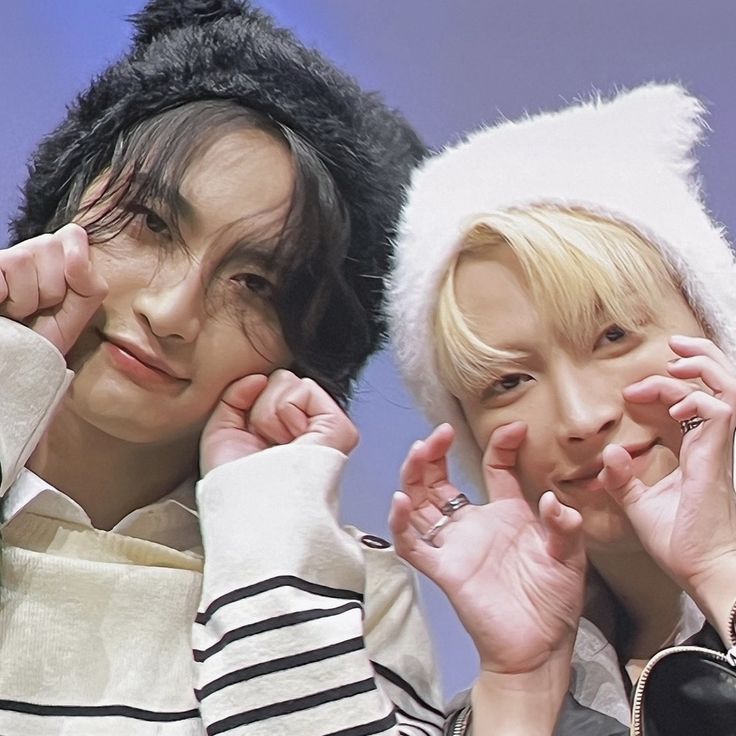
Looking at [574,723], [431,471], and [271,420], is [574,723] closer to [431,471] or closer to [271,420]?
[431,471]

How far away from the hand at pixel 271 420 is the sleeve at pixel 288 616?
0.03 meters

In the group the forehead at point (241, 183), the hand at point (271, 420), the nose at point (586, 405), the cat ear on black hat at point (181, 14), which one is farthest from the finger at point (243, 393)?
the cat ear on black hat at point (181, 14)

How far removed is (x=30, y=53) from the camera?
1.04 m

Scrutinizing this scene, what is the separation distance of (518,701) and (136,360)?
13.9 inches

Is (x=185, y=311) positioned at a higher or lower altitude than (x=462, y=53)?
lower

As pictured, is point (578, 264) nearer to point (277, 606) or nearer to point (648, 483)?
point (648, 483)

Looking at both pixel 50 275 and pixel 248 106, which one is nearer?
pixel 50 275

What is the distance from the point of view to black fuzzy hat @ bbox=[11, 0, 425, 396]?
880mm

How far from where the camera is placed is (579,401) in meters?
0.80

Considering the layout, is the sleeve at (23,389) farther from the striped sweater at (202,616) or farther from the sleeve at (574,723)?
the sleeve at (574,723)

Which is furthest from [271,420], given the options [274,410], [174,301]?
[174,301]

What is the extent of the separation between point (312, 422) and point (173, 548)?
14cm

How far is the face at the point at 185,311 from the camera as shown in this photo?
31.3 inches

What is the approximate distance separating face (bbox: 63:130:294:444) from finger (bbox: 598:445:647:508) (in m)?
0.27
